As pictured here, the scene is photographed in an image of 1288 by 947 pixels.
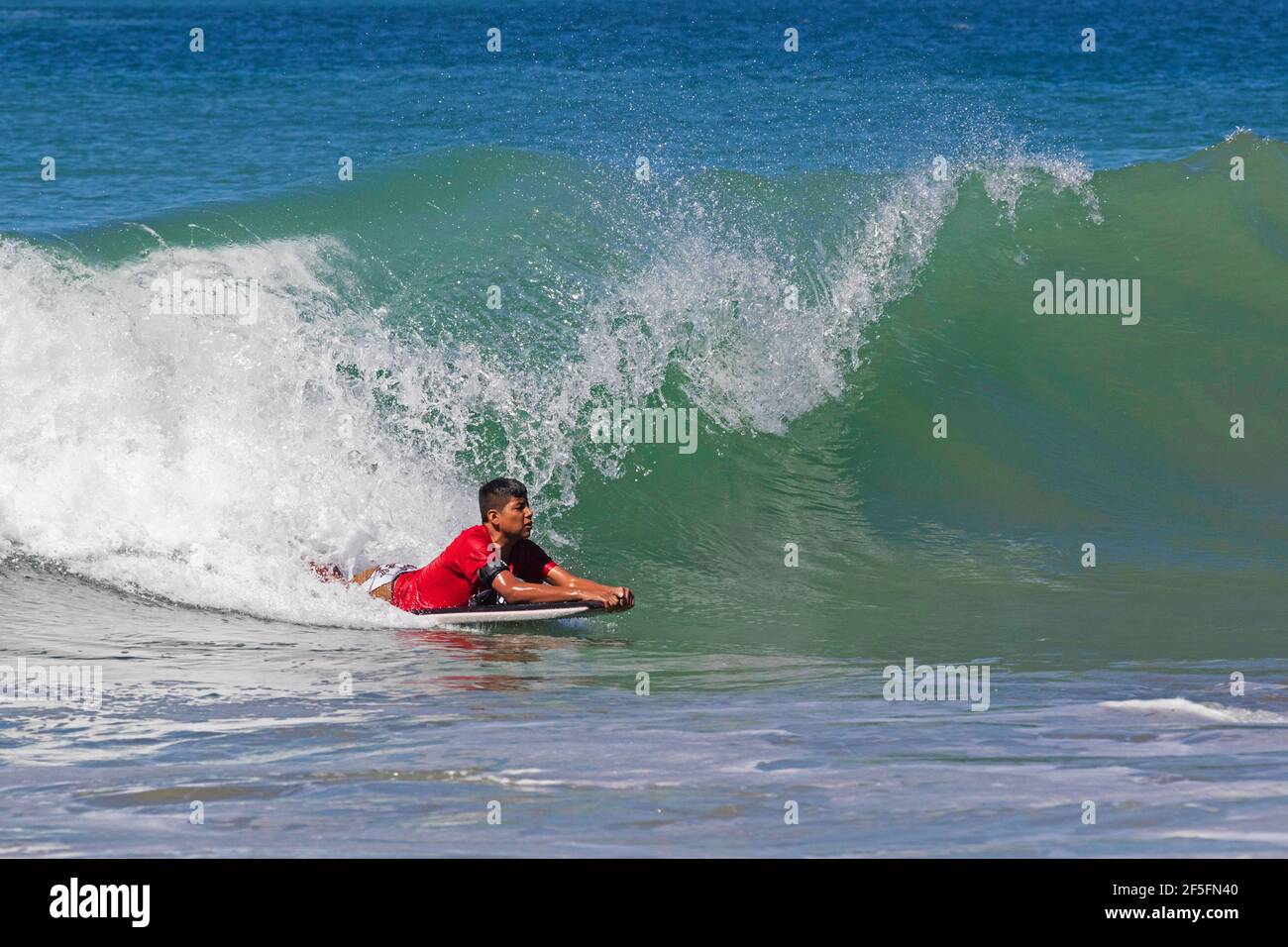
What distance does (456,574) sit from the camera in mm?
8164

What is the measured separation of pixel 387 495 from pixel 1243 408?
6.87 metres

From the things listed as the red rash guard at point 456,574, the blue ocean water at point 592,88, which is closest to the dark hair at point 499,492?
the red rash guard at point 456,574

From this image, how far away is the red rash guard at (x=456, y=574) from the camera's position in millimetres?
8133

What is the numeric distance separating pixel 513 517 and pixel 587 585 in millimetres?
513

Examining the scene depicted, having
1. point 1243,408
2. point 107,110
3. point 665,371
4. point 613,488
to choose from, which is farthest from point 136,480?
point 107,110

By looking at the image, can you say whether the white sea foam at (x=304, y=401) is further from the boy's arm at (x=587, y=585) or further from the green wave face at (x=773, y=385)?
the boy's arm at (x=587, y=585)

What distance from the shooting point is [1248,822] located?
492cm

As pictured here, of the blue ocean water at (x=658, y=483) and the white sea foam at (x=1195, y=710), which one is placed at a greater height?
the blue ocean water at (x=658, y=483)

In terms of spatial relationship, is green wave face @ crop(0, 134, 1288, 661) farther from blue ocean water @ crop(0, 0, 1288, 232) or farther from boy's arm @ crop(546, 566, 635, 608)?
blue ocean water @ crop(0, 0, 1288, 232)

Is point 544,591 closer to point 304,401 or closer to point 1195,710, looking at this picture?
point 304,401

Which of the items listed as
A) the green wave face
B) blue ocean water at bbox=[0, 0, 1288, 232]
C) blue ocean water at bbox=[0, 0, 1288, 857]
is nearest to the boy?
blue ocean water at bbox=[0, 0, 1288, 857]

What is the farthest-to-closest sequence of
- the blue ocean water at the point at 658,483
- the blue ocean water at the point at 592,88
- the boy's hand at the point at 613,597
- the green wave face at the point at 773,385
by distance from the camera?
the blue ocean water at the point at 592,88, the green wave face at the point at 773,385, the boy's hand at the point at 613,597, the blue ocean water at the point at 658,483

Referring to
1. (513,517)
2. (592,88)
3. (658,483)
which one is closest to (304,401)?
(658,483)

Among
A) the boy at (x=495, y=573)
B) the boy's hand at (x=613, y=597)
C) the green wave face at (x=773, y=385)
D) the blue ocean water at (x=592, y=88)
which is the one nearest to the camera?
the boy's hand at (x=613, y=597)
